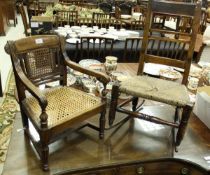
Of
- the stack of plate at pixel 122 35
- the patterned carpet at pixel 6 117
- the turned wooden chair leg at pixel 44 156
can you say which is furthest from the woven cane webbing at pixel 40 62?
the stack of plate at pixel 122 35

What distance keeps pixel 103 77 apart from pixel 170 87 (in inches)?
17.8

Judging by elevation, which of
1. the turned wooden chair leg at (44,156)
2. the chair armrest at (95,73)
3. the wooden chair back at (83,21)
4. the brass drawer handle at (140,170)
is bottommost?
the brass drawer handle at (140,170)

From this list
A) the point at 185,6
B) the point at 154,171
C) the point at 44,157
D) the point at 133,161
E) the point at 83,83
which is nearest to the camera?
the point at 44,157

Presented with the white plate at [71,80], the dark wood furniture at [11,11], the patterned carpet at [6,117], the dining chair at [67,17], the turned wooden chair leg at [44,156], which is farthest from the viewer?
the dark wood furniture at [11,11]

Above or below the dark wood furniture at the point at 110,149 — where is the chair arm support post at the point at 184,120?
above

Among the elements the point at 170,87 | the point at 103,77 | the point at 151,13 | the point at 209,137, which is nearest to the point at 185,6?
the point at 151,13

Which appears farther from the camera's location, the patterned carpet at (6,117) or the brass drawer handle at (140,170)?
the patterned carpet at (6,117)

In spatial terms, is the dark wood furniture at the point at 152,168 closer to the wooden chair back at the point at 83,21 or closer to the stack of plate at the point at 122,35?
the stack of plate at the point at 122,35

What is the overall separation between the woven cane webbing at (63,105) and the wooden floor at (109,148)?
0.92 ft

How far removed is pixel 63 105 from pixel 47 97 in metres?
0.14

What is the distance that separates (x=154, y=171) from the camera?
5.02ft

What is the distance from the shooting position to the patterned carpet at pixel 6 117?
207 centimetres

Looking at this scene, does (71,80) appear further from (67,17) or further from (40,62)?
(67,17)

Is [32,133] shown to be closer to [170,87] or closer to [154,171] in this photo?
[154,171]
